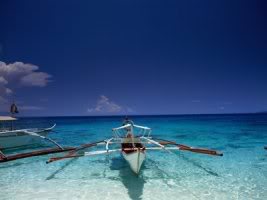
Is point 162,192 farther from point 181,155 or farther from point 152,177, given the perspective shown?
point 181,155

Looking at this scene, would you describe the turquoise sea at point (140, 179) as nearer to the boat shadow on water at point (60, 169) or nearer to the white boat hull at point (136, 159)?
the boat shadow on water at point (60, 169)

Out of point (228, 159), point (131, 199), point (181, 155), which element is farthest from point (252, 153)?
point (131, 199)

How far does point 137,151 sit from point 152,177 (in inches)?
81.6

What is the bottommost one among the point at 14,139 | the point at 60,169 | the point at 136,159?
the point at 60,169

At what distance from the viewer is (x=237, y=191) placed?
7.92m

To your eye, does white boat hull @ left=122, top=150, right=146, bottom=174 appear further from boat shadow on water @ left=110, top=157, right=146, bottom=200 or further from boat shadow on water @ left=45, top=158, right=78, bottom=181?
boat shadow on water @ left=45, top=158, right=78, bottom=181

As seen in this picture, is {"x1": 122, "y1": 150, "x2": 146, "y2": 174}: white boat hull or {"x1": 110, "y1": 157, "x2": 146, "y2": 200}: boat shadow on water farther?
{"x1": 122, "y1": 150, "x2": 146, "y2": 174}: white boat hull

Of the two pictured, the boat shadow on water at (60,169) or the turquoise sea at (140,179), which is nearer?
the turquoise sea at (140,179)

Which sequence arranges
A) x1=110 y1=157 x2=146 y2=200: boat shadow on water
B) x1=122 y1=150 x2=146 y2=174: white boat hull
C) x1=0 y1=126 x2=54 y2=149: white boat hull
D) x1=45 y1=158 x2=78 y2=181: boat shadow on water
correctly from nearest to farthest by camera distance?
x1=110 y1=157 x2=146 y2=200: boat shadow on water, x1=122 y1=150 x2=146 y2=174: white boat hull, x1=45 y1=158 x2=78 y2=181: boat shadow on water, x1=0 y1=126 x2=54 y2=149: white boat hull

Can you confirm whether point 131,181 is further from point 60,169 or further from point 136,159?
point 60,169

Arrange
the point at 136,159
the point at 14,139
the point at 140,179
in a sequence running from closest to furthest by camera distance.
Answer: the point at 136,159, the point at 140,179, the point at 14,139

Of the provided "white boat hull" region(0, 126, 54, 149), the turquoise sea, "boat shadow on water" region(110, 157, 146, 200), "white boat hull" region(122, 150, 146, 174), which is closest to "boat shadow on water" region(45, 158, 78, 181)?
the turquoise sea

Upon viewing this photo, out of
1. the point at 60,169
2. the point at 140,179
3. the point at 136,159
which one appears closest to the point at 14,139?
the point at 60,169

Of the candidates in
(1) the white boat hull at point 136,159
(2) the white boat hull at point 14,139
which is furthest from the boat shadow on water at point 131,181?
(2) the white boat hull at point 14,139
